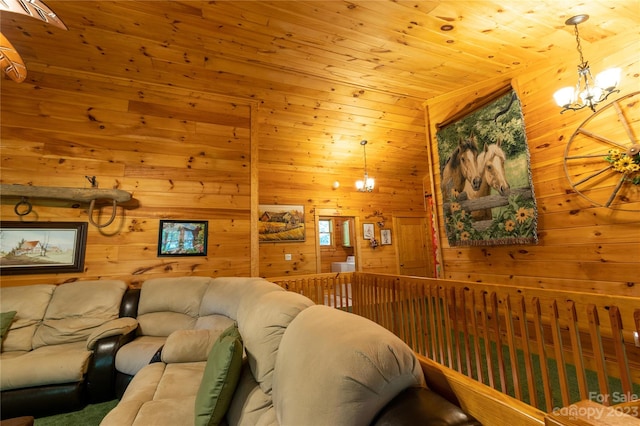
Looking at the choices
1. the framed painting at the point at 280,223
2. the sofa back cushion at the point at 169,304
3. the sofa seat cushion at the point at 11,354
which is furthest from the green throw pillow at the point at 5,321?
the framed painting at the point at 280,223

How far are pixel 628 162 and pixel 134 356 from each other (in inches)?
173

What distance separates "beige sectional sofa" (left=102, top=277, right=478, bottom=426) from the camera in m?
0.78

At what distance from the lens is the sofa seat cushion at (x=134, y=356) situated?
2195 millimetres

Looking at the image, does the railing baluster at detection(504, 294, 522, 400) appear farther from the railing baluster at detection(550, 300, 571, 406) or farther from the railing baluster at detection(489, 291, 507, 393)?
the railing baluster at detection(550, 300, 571, 406)

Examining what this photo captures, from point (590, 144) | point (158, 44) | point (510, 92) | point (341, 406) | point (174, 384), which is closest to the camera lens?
point (341, 406)

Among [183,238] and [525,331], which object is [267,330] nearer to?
[525,331]

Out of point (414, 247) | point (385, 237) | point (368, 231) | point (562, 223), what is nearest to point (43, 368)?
point (562, 223)

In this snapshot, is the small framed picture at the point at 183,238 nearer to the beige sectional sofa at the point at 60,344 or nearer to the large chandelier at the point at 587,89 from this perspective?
the beige sectional sofa at the point at 60,344

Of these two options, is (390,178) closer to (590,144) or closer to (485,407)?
(590,144)

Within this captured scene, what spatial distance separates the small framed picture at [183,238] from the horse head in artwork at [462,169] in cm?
328

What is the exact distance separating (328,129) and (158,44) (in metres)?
2.61

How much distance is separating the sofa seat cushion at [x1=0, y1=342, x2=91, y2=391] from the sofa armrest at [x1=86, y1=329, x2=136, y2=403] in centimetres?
6

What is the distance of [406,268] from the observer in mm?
6492

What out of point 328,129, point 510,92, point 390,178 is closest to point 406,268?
point 390,178
